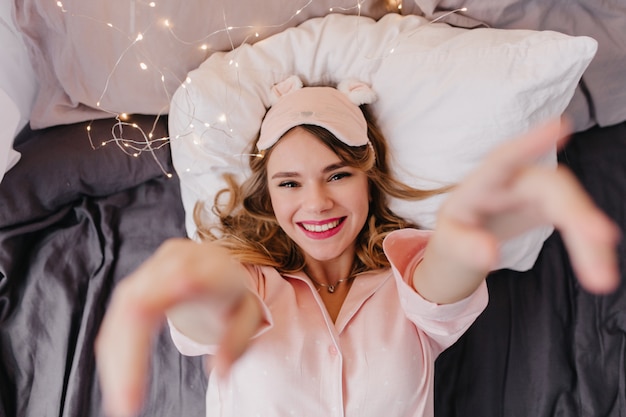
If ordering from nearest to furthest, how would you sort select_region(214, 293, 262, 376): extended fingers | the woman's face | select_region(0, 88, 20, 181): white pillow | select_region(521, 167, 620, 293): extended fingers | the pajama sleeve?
select_region(521, 167, 620, 293): extended fingers
select_region(214, 293, 262, 376): extended fingers
the pajama sleeve
the woman's face
select_region(0, 88, 20, 181): white pillow

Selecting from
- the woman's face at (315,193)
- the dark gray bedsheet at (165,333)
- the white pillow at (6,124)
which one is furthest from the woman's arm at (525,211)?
the white pillow at (6,124)

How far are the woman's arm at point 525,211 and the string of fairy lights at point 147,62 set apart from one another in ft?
2.19

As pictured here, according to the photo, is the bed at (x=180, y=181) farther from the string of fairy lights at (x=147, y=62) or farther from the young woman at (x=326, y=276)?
the young woman at (x=326, y=276)

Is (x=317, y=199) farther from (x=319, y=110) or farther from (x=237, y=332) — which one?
(x=237, y=332)

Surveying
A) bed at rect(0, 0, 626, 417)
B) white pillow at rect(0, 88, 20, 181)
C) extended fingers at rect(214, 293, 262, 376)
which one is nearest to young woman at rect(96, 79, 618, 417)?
extended fingers at rect(214, 293, 262, 376)

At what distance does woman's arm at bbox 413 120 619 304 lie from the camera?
0.46m

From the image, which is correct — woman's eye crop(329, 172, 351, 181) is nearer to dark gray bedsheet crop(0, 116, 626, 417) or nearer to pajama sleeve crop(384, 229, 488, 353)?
pajama sleeve crop(384, 229, 488, 353)

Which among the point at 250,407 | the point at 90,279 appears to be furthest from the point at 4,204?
the point at 250,407

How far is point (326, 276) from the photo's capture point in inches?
45.4

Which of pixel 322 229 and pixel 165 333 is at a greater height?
pixel 322 229

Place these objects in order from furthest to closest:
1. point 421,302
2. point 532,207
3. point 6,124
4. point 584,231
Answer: point 6,124 < point 421,302 < point 532,207 < point 584,231

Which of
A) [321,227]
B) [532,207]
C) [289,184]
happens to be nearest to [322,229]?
[321,227]

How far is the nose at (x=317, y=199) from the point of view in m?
0.98

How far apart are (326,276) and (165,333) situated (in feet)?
1.22
